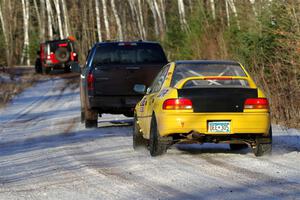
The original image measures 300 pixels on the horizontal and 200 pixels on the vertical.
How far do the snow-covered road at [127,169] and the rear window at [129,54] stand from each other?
1480 mm

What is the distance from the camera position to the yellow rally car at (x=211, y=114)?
39.4 feet

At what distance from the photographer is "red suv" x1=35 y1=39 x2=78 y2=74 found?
49.5 metres

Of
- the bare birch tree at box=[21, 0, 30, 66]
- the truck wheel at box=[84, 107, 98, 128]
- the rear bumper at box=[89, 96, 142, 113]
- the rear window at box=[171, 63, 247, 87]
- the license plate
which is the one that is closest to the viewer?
the license plate

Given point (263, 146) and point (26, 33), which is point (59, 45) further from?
point (263, 146)

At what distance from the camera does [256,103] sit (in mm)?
12195

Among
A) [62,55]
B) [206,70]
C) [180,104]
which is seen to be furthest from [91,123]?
[62,55]

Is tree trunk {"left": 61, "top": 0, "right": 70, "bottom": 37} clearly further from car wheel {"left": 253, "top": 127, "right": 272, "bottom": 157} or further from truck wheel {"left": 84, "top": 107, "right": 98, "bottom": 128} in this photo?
car wheel {"left": 253, "top": 127, "right": 272, "bottom": 157}

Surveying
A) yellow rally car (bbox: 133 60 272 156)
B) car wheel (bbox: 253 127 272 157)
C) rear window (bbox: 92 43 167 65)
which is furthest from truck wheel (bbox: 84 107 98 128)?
car wheel (bbox: 253 127 272 157)

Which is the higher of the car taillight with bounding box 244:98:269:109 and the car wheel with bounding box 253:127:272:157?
the car taillight with bounding box 244:98:269:109

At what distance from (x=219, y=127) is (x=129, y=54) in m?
7.18

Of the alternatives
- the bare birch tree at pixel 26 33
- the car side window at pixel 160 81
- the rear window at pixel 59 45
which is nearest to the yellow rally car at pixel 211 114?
the car side window at pixel 160 81

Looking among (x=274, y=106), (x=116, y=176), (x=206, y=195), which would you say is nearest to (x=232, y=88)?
(x=116, y=176)

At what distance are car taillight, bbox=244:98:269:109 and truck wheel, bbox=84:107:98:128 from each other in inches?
262

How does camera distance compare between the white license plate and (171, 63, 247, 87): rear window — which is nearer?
(171, 63, 247, 87): rear window
